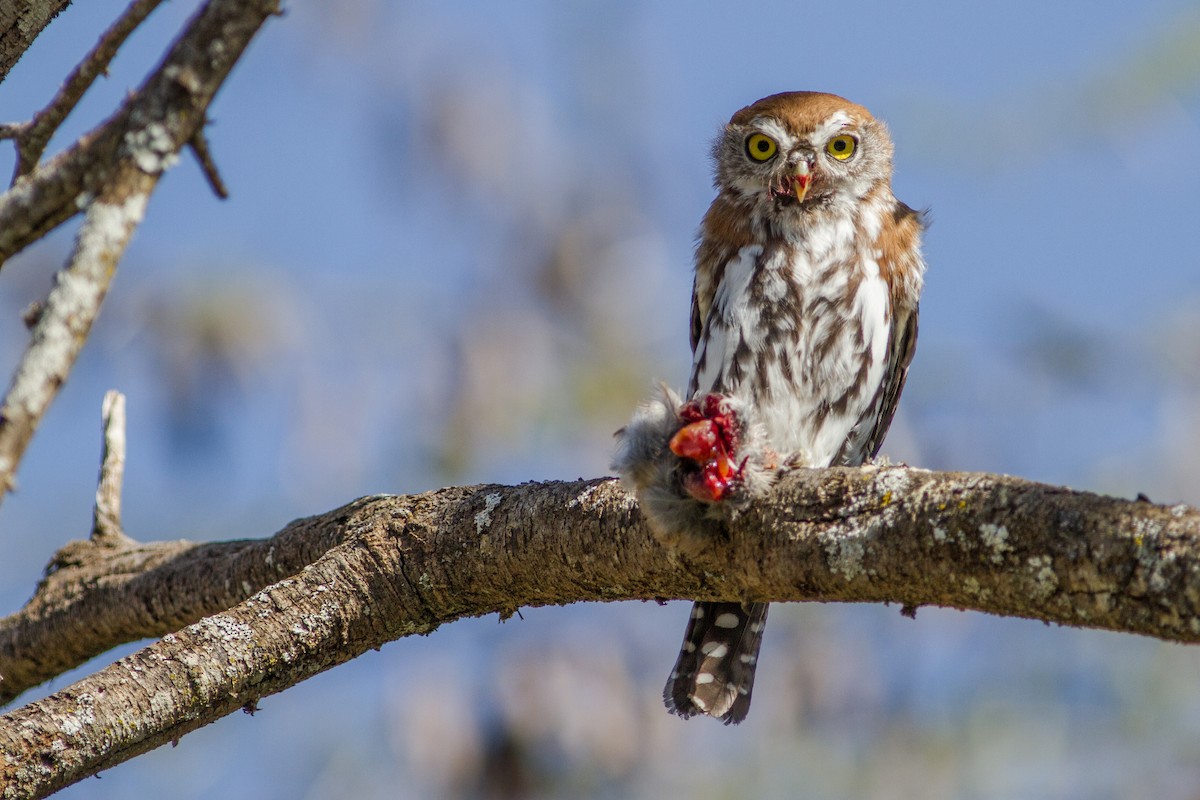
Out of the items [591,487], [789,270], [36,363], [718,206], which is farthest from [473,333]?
[36,363]

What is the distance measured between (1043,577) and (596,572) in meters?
1.12

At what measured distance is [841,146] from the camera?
15.2 ft

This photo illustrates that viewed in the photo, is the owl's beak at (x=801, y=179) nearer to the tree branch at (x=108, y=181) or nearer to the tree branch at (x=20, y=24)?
the tree branch at (x=108, y=181)

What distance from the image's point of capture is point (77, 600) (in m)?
3.74

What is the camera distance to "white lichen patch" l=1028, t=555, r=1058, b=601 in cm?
206

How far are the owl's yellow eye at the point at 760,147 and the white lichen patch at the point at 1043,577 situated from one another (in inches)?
110

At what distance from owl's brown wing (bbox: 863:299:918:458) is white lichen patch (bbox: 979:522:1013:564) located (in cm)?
237

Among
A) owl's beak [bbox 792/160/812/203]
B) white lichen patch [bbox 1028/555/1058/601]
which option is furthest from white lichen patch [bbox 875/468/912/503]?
owl's beak [bbox 792/160/812/203]

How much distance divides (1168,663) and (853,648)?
169 cm

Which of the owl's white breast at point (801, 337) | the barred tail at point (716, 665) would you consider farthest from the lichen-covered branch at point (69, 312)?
the owl's white breast at point (801, 337)

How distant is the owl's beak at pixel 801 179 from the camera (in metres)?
4.36

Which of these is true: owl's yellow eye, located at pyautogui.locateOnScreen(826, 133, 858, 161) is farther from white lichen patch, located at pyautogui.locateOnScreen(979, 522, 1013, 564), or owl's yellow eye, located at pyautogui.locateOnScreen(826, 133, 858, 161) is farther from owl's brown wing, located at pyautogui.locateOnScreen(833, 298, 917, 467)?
white lichen patch, located at pyautogui.locateOnScreen(979, 522, 1013, 564)

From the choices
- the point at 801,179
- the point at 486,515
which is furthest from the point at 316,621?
the point at 801,179

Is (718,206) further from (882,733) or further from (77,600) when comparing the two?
(882,733)
